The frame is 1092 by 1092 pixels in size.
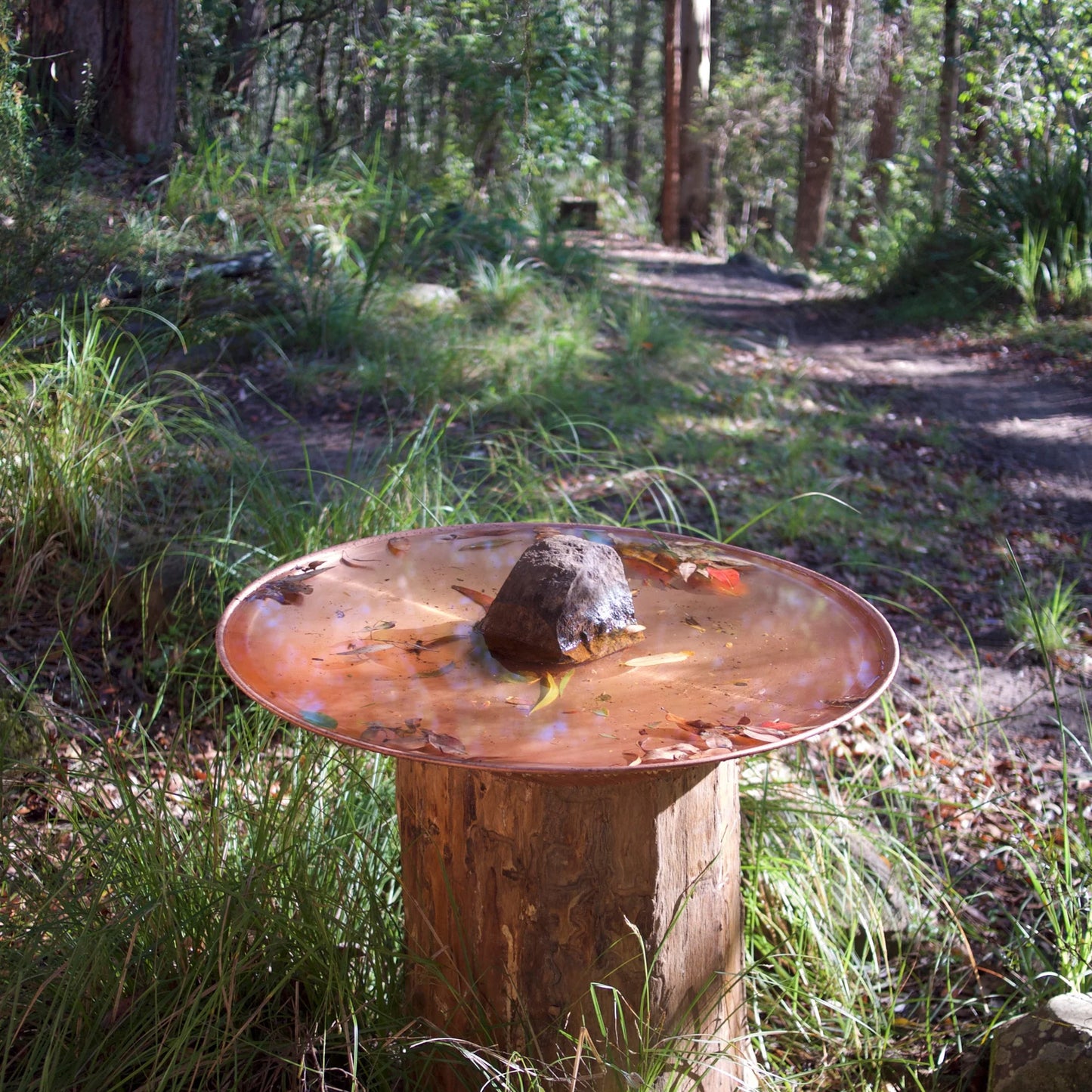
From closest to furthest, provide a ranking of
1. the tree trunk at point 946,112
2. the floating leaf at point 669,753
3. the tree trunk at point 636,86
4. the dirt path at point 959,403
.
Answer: the floating leaf at point 669,753
the dirt path at point 959,403
the tree trunk at point 946,112
the tree trunk at point 636,86

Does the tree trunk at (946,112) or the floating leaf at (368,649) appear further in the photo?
the tree trunk at (946,112)

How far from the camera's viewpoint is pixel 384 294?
5875 mm

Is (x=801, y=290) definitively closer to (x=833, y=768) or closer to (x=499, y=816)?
(x=833, y=768)

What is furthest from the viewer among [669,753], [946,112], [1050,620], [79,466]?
[946,112]

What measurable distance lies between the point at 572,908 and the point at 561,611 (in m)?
0.51

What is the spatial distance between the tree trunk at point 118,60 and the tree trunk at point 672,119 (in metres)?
7.89

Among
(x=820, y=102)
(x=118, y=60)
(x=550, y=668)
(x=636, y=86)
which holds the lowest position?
(x=550, y=668)

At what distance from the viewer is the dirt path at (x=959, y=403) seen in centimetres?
366

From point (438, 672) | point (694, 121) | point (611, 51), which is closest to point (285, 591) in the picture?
point (438, 672)

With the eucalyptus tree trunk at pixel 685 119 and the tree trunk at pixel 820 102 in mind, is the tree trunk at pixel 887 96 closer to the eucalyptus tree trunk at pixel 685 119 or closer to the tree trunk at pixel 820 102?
the tree trunk at pixel 820 102

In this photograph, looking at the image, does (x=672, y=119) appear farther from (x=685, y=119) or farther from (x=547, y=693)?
(x=547, y=693)

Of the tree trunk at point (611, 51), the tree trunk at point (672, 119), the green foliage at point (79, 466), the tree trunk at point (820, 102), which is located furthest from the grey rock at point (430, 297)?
the tree trunk at point (611, 51)

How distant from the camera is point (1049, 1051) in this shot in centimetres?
184

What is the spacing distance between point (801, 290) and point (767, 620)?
9.58 meters
